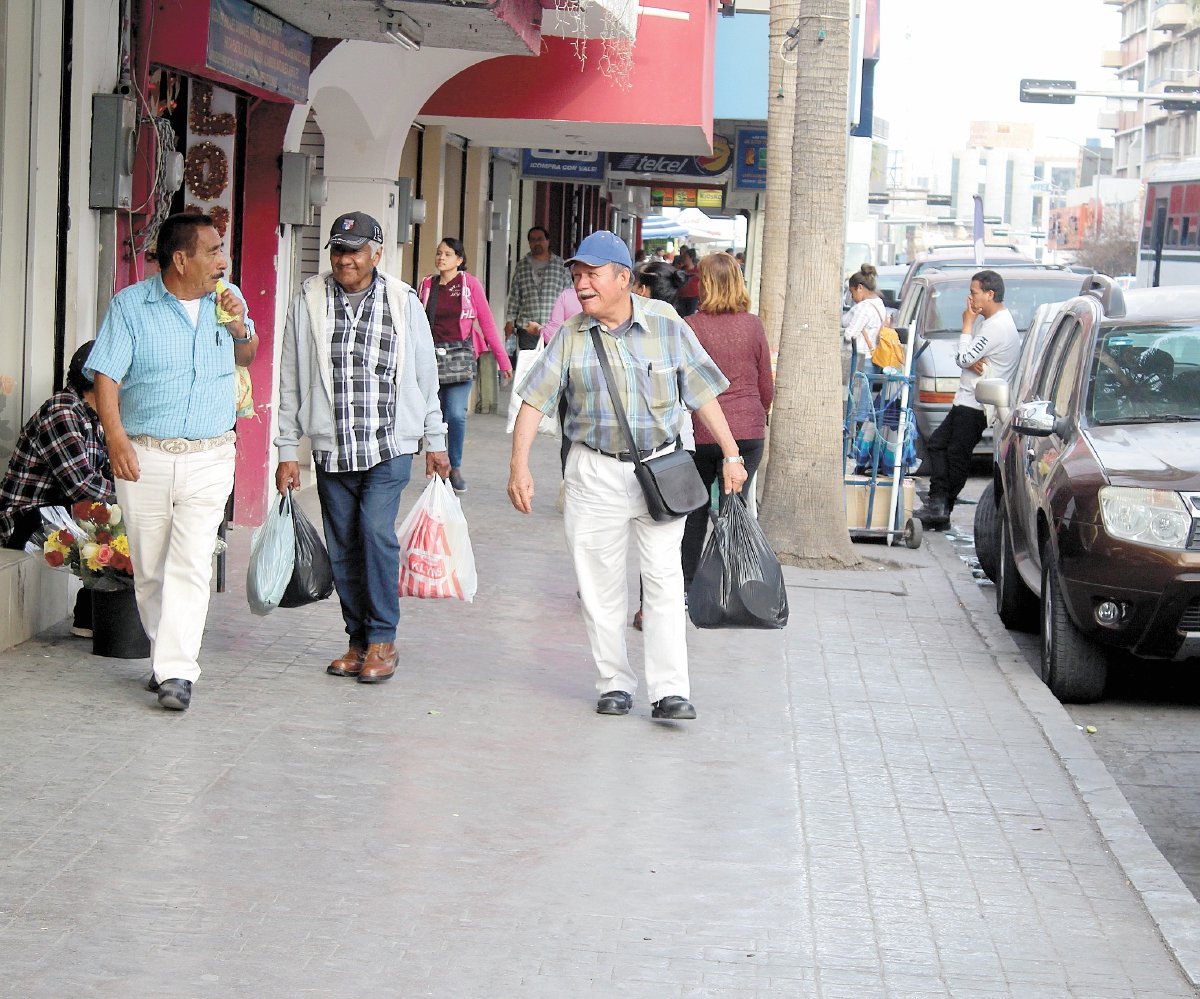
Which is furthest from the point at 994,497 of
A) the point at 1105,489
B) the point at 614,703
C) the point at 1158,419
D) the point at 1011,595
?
the point at 614,703

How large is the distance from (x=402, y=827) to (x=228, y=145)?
20.1ft

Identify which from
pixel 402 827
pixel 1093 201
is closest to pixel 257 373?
pixel 402 827

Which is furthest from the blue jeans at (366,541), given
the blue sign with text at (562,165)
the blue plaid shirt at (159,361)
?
the blue sign with text at (562,165)

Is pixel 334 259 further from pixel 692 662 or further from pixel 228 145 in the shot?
pixel 228 145

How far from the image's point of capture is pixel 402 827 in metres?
5.47

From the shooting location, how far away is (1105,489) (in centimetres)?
763

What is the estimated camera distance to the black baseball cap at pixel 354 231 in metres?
6.83

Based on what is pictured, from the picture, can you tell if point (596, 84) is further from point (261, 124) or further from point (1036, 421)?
point (1036, 421)

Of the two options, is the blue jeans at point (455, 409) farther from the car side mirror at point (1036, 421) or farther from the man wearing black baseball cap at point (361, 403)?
the man wearing black baseball cap at point (361, 403)

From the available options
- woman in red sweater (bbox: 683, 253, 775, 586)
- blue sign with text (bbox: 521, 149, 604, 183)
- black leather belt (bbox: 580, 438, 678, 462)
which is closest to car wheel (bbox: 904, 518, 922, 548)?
woman in red sweater (bbox: 683, 253, 775, 586)

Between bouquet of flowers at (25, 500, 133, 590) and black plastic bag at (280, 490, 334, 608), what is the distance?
703mm

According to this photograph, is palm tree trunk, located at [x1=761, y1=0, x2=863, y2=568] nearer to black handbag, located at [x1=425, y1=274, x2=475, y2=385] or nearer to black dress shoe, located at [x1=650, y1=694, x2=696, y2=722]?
black handbag, located at [x1=425, y1=274, x2=475, y2=385]

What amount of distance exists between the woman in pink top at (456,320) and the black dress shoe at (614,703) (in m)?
5.66

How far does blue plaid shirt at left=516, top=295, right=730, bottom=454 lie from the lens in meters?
6.65
